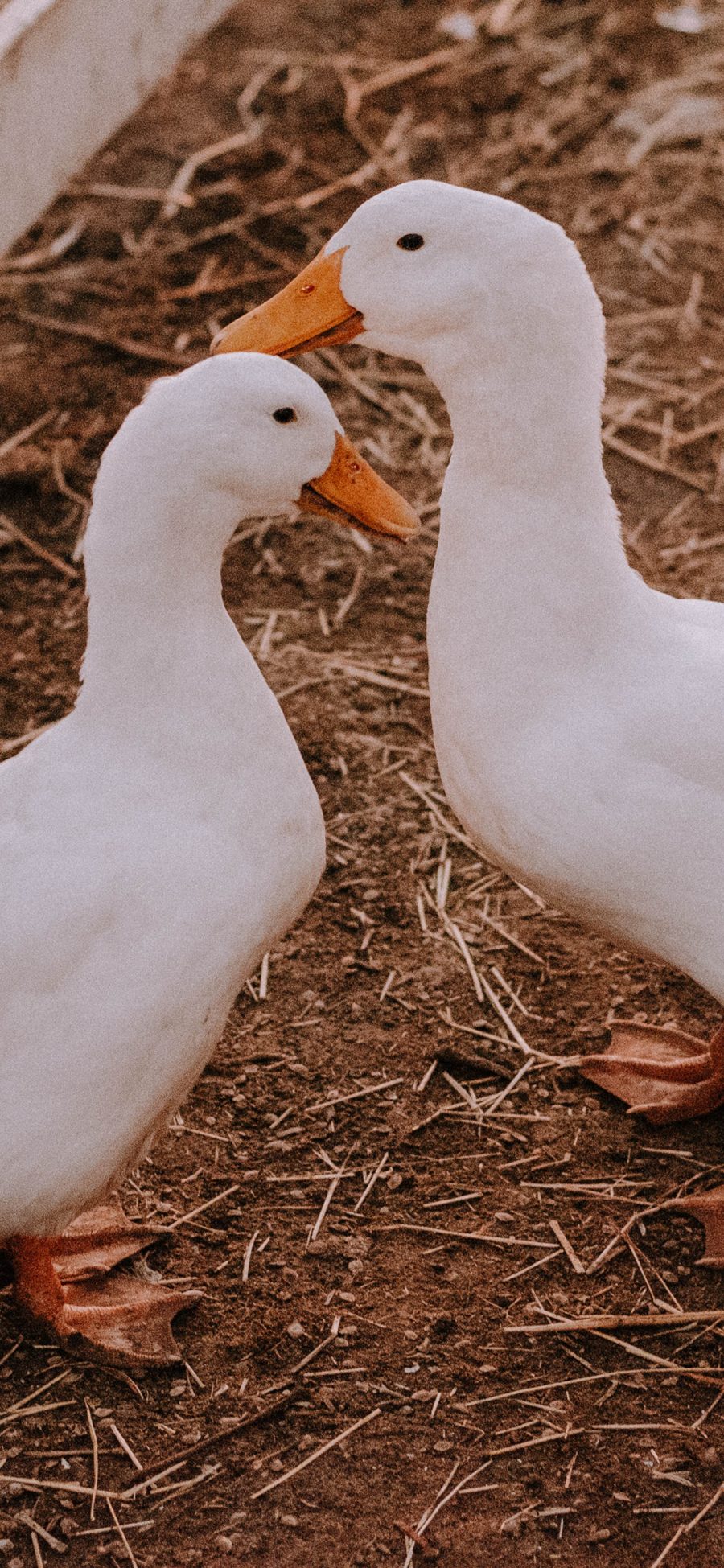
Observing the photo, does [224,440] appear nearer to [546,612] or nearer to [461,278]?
[461,278]

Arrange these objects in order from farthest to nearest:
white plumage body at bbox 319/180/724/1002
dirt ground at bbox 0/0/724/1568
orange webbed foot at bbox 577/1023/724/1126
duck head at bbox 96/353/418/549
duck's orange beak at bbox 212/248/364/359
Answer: orange webbed foot at bbox 577/1023/724/1126 < duck's orange beak at bbox 212/248/364/359 < white plumage body at bbox 319/180/724/1002 < dirt ground at bbox 0/0/724/1568 < duck head at bbox 96/353/418/549

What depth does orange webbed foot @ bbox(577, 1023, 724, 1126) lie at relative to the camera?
3459mm

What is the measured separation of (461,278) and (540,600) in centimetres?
59

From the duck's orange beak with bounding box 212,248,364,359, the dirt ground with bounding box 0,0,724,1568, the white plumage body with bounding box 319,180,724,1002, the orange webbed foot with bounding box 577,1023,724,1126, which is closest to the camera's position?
the dirt ground with bounding box 0,0,724,1568

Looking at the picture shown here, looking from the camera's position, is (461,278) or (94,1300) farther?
(94,1300)

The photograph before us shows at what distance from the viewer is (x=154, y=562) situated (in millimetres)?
2652

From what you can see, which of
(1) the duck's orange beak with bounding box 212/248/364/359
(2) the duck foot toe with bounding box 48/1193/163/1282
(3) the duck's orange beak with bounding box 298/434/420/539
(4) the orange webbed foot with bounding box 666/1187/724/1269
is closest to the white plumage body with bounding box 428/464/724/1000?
(3) the duck's orange beak with bounding box 298/434/420/539

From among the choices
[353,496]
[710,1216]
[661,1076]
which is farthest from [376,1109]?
[353,496]

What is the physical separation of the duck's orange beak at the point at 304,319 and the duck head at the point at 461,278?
1 centimetres

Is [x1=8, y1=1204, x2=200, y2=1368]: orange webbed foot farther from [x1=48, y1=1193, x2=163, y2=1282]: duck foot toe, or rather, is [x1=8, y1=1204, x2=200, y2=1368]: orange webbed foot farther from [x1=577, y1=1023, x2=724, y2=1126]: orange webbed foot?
[x1=577, y1=1023, x2=724, y2=1126]: orange webbed foot

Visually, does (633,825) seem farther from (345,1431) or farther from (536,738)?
(345,1431)

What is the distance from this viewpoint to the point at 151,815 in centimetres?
270

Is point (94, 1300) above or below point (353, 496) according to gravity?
below

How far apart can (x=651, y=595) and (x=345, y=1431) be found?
1.64 m
